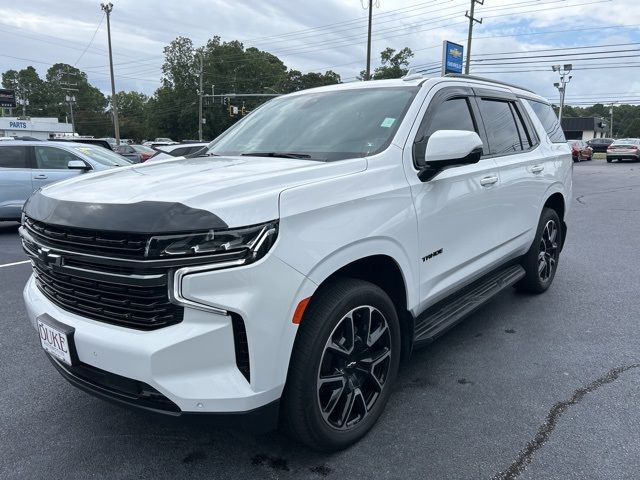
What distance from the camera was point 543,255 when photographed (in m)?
5.01

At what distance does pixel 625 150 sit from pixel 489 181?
119ft

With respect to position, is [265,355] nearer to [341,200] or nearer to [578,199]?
[341,200]

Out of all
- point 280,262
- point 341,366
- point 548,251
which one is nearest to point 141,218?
point 280,262

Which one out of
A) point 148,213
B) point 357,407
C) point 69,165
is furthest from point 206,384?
point 69,165

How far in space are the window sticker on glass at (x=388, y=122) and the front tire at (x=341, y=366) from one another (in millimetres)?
1041

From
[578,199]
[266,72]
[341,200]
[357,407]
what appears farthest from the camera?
[266,72]

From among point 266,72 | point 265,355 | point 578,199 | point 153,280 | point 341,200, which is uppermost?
point 266,72

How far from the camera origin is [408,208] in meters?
2.81

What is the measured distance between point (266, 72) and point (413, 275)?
8564 cm

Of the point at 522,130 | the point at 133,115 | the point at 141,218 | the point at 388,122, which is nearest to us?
the point at 141,218

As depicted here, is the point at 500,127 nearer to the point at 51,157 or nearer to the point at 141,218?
the point at 141,218

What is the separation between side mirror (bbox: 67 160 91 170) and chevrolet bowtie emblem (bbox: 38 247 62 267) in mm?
7417

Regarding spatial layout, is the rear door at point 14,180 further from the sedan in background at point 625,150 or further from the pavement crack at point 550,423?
the sedan in background at point 625,150

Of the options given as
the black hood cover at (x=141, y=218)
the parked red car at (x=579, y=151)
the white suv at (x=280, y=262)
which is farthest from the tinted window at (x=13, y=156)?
the parked red car at (x=579, y=151)
